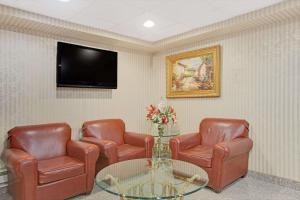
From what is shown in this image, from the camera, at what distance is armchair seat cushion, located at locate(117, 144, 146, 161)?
3.08 metres

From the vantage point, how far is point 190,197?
103 inches

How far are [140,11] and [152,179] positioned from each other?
2.17 metres

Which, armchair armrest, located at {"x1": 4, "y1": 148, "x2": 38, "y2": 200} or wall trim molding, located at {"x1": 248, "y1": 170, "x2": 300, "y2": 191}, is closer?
armchair armrest, located at {"x1": 4, "y1": 148, "x2": 38, "y2": 200}

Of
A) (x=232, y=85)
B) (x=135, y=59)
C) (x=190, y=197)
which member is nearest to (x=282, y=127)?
(x=232, y=85)

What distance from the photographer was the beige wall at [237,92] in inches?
115

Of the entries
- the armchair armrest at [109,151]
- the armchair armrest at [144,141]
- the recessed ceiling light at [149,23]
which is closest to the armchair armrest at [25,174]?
the armchair armrest at [109,151]

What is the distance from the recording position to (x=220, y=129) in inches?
134

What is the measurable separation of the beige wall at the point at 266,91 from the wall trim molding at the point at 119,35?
229mm

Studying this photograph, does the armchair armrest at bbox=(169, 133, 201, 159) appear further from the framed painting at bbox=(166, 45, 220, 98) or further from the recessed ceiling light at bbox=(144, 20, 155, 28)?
the recessed ceiling light at bbox=(144, 20, 155, 28)

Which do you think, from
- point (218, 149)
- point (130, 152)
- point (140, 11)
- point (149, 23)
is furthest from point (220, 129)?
point (140, 11)

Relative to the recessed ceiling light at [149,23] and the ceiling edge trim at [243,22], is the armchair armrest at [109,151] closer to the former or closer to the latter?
the recessed ceiling light at [149,23]

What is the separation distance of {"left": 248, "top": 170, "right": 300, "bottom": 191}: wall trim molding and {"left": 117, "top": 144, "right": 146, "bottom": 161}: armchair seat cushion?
1735 millimetres

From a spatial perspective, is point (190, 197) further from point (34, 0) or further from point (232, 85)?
point (34, 0)

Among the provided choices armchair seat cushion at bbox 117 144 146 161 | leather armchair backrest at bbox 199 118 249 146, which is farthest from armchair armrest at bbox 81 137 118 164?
leather armchair backrest at bbox 199 118 249 146
